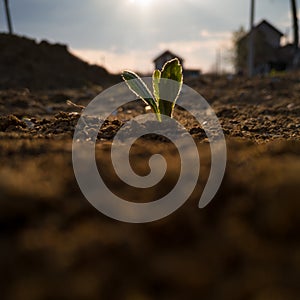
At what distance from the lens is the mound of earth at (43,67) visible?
11.1 metres

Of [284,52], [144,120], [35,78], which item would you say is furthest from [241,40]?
[144,120]

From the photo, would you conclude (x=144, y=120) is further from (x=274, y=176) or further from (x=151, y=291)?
(x=151, y=291)

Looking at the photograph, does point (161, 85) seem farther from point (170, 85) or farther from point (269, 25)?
point (269, 25)

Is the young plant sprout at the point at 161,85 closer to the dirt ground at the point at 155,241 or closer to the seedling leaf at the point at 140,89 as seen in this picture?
the seedling leaf at the point at 140,89

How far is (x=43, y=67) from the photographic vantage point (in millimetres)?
12430

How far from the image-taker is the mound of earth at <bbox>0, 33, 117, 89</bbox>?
11.1 meters

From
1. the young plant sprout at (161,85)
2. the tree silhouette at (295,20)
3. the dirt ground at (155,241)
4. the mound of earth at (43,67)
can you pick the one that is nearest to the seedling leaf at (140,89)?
the young plant sprout at (161,85)

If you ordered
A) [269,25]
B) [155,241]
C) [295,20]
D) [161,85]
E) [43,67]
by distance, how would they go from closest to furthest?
[155,241]
[161,85]
[43,67]
[295,20]
[269,25]

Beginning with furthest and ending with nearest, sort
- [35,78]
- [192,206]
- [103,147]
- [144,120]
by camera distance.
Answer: [35,78]
[144,120]
[103,147]
[192,206]

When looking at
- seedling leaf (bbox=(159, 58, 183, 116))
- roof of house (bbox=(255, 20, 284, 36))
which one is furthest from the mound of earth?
roof of house (bbox=(255, 20, 284, 36))

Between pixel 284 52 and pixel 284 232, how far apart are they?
25657 millimetres

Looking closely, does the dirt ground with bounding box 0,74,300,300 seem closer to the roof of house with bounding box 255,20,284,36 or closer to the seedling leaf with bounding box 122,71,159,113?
the seedling leaf with bounding box 122,71,159,113

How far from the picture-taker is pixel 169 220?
1242mm

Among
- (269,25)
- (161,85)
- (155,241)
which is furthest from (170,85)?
(269,25)
